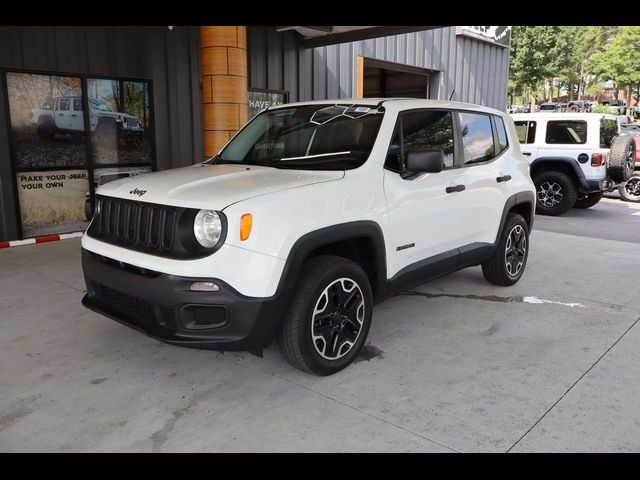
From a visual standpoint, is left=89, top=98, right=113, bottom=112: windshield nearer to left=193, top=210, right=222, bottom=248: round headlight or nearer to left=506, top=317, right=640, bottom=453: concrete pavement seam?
left=193, top=210, right=222, bottom=248: round headlight

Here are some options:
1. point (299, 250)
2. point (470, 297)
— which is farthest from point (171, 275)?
point (470, 297)

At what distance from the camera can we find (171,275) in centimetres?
292

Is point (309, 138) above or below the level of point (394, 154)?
above

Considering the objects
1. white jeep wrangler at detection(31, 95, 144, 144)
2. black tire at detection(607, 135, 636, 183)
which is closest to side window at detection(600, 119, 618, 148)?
black tire at detection(607, 135, 636, 183)

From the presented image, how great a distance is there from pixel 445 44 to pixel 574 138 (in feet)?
15.0

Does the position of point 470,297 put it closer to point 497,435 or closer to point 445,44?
point 497,435

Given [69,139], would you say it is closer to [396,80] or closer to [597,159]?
[597,159]

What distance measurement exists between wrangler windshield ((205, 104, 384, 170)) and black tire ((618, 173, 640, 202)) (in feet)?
34.5

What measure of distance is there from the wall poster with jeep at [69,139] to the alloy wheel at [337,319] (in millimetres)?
4924

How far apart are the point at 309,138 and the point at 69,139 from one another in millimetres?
5133

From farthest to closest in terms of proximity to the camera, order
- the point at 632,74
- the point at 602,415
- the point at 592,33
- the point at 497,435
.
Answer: the point at 592,33, the point at 632,74, the point at 602,415, the point at 497,435

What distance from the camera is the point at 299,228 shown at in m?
Result: 3.06

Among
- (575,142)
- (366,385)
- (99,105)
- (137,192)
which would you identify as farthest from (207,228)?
(575,142)

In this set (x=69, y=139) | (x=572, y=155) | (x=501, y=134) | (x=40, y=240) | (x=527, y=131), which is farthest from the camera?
(x=527, y=131)
